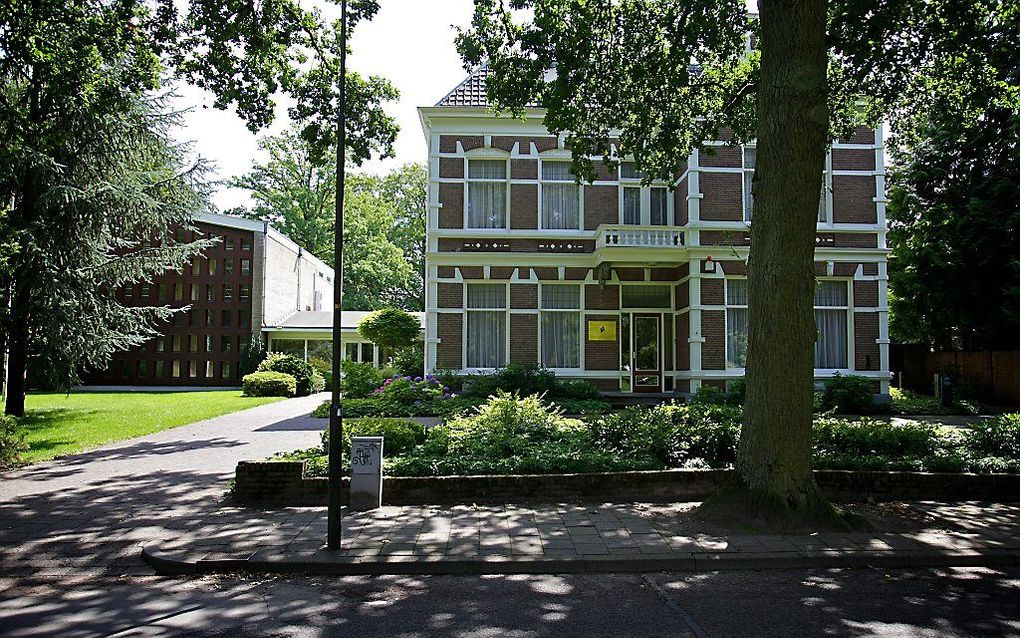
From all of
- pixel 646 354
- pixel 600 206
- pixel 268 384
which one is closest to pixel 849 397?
pixel 646 354

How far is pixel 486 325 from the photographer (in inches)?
824

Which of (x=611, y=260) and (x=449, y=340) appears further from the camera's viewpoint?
(x=449, y=340)

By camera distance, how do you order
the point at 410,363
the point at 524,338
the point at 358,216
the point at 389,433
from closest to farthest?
1. the point at 389,433
2. the point at 524,338
3. the point at 410,363
4. the point at 358,216

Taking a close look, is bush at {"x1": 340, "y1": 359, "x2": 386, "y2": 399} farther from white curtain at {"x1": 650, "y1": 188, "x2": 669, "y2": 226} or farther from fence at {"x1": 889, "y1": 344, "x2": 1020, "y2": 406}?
fence at {"x1": 889, "y1": 344, "x2": 1020, "y2": 406}

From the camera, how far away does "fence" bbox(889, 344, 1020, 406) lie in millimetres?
22469

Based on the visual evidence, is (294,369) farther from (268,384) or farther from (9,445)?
(9,445)

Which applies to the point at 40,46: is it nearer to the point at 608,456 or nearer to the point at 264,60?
the point at 264,60

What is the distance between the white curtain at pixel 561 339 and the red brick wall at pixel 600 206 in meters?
2.94

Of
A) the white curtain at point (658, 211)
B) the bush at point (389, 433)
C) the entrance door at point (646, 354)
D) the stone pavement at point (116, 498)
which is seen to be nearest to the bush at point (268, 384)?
the stone pavement at point (116, 498)

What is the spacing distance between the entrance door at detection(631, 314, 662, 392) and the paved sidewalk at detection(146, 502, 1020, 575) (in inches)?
502

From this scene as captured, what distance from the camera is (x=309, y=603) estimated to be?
561cm

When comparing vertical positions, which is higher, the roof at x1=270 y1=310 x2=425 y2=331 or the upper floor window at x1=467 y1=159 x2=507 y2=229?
the upper floor window at x1=467 y1=159 x2=507 y2=229

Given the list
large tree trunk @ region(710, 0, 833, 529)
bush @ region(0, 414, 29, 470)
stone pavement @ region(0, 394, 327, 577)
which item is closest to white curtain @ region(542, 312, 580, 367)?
stone pavement @ region(0, 394, 327, 577)

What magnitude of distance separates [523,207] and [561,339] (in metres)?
4.29
